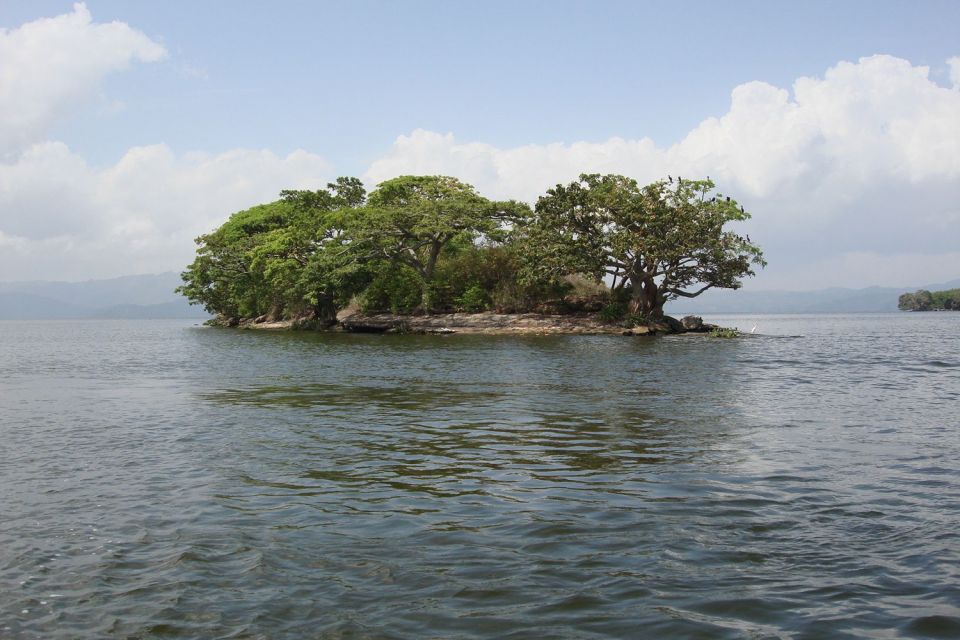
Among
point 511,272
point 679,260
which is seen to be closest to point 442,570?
point 679,260

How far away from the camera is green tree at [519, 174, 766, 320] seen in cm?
5581

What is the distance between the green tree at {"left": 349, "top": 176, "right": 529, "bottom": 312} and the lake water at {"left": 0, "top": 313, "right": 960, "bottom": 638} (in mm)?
45058

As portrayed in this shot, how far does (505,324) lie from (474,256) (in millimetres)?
11372

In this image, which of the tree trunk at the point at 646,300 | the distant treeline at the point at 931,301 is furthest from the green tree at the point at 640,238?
the distant treeline at the point at 931,301

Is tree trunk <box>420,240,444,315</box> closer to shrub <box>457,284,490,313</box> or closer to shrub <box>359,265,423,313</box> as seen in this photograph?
shrub <box>359,265,423,313</box>

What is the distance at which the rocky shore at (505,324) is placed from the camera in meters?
60.0

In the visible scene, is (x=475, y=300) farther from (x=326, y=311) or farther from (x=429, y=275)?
(x=326, y=311)

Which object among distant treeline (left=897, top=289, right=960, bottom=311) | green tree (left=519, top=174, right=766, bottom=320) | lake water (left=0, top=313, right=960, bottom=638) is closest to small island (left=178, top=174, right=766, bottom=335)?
green tree (left=519, top=174, right=766, bottom=320)

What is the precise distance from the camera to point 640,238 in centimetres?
5531

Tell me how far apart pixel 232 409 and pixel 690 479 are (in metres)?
12.8

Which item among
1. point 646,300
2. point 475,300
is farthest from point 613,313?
point 475,300

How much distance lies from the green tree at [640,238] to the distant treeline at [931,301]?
142 metres

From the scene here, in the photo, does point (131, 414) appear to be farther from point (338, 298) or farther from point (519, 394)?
point (338, 298)

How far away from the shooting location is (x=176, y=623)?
5.51 m
